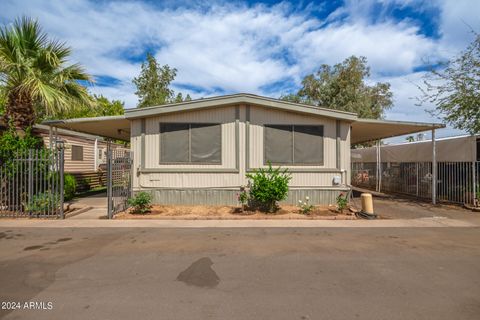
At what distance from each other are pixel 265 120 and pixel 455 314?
8266mm

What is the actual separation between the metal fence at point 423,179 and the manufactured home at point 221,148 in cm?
478

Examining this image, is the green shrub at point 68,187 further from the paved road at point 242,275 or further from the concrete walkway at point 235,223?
the paved road at point 242,275

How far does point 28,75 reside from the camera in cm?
921

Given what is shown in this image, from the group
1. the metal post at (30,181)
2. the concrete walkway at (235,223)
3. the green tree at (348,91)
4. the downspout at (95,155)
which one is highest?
the green tree at (348,91)

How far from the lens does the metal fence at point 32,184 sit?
8.93 m

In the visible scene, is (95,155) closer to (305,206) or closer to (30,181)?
(30,181)

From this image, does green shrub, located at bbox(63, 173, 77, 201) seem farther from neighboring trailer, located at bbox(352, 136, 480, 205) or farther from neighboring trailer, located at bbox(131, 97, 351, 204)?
neighboring trailer, located at bbox(352, 136, 480, 205)

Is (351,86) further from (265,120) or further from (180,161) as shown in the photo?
(180,161)

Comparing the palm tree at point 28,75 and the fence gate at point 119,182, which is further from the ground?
the palm tree at point 28,75

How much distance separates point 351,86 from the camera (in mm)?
28578

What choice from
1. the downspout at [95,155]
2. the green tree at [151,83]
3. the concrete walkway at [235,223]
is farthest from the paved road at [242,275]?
the green tree at [151,83]

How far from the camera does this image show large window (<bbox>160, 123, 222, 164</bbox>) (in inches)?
416

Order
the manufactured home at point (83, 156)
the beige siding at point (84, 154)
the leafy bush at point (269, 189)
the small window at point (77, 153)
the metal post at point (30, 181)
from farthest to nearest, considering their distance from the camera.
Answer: the small window at point (77, 153), the beige siding at point (84, 154), the manufactured home at point (83, 156), the leafy bush at point (269, 189), the metal post at point (30, 181)

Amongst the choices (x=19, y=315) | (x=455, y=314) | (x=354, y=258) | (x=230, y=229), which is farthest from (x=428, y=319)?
(x=230, y=229)
